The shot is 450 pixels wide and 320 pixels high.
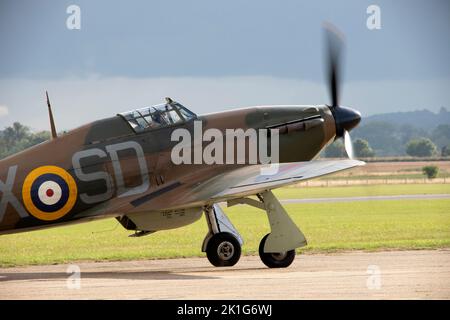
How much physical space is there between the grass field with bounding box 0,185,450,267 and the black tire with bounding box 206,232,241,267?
4.57 m

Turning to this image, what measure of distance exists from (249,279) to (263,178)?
7.22 ft

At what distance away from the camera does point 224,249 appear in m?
16.6

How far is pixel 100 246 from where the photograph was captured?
25.3 metres

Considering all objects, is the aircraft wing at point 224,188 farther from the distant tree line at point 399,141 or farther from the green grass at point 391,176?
the distant tree line at point 399,141

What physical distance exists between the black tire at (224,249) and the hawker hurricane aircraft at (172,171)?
0.06 ft

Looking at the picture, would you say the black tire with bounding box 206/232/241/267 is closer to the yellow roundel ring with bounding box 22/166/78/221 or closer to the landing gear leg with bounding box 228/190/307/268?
the landing gear leg with bounding box 228/190/307/268

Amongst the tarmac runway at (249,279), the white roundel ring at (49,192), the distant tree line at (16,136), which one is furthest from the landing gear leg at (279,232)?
the distant tree line at (16,136)

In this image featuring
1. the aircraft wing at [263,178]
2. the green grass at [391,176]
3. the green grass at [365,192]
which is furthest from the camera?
the green grass at [391,176]

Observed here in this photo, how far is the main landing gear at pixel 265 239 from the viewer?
16.1 m

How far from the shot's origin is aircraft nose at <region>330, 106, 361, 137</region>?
59.3 ft

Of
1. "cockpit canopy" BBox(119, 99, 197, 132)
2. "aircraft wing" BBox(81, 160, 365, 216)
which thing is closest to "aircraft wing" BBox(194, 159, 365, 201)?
"aircraft wing" BBox(81, 160, 365, 216)

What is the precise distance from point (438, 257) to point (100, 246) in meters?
10.0
